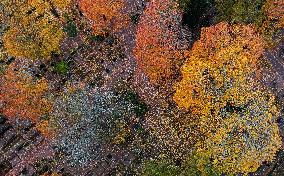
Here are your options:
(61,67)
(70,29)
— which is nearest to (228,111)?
(61,67)

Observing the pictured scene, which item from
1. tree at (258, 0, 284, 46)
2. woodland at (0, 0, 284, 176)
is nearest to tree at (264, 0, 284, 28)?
tree at (258, 0, 284, 46)

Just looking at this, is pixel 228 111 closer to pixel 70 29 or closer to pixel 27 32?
pixel 27 32

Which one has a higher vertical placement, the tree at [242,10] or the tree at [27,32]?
the tree at [27,32]

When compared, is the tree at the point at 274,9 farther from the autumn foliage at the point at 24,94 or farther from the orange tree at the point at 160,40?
the autumn foliage at the point at 24,94

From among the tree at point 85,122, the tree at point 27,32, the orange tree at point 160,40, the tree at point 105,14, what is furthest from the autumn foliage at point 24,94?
the orange tree at point 160,40

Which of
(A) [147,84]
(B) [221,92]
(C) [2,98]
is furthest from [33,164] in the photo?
(B) [221,92]

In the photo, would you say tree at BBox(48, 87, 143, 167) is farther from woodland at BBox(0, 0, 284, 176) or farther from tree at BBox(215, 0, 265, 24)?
tree at BBox(215, 0, 265, 24)
